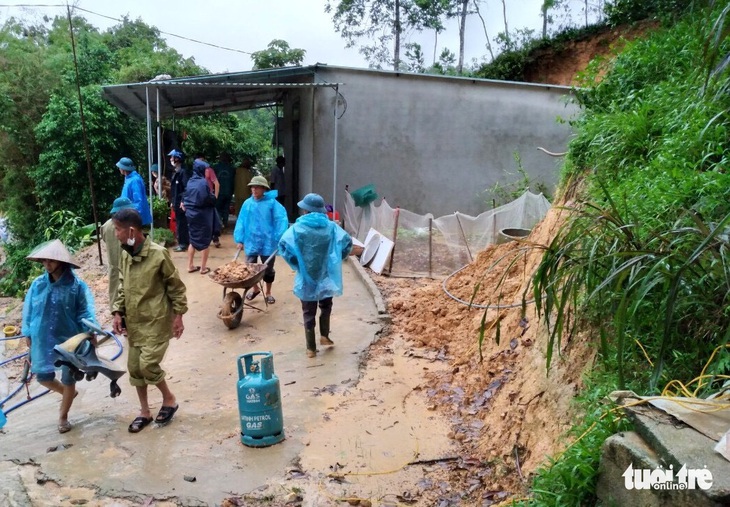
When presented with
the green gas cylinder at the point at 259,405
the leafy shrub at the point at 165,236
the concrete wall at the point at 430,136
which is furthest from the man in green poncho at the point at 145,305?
the concrete wall at the point at 430,136

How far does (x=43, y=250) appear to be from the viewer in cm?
480

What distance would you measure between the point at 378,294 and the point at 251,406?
4413 millimetres

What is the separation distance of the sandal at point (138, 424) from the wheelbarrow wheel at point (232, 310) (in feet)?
8.27

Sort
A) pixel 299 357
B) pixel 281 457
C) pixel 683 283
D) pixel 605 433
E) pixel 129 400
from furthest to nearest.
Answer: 1. pixel 299 357
2. pixel 129 400
3. pixel 281 457
4. pixel 683 283
5. pixel 605 433

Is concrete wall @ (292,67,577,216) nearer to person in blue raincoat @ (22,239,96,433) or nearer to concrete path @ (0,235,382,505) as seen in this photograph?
concrete path @ (0,235,382,505)

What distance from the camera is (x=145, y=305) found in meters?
4.95

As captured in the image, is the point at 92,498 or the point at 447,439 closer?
the point at 92,498

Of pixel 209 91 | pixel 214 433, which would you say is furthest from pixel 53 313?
pixel 209 91

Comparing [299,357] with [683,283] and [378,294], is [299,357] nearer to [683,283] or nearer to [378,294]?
[378,294]

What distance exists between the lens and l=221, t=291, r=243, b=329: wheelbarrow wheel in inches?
301

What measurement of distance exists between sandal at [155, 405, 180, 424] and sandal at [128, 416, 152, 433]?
0.29 ft

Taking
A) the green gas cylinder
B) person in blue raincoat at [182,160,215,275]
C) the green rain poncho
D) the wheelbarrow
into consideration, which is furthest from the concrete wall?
the green gas cylinder

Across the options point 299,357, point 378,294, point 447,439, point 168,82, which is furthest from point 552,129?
point 447,439

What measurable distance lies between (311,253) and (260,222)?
2.10 metres
